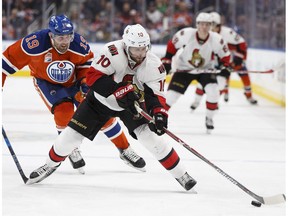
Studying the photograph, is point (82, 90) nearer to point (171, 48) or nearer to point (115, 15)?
point (171, 48)

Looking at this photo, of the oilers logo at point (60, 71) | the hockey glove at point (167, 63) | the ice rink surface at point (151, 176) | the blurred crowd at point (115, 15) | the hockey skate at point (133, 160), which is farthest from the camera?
the blurred crowd at point (115, 15)

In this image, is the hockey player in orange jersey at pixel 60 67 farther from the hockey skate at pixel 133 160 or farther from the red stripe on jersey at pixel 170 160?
the red stripe on jersey at pixel 170 160

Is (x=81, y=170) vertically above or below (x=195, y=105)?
above

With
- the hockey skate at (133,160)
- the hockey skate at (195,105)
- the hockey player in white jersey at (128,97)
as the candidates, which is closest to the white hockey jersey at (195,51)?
the hockey skate at (195,105)

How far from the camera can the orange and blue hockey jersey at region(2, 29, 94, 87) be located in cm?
425

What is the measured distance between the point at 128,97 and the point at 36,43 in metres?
0.85

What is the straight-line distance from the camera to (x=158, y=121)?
364cm

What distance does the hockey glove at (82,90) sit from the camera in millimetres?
4273

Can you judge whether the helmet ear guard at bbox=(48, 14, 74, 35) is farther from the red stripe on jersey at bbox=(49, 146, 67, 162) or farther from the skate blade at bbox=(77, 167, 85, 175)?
the skate blade at bbox=(77, 167, 85, 175)

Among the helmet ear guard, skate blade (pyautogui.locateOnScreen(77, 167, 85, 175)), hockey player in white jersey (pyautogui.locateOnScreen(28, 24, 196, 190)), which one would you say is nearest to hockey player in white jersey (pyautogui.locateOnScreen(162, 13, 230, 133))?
skate blade (pyautogui.locateOnScreen(77, 167, 85, 175))

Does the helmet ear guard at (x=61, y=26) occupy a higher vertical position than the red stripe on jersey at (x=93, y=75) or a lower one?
higher

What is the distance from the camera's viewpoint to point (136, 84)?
12.7 ft

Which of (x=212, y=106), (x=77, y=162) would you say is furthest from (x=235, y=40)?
(x=77, y=162)

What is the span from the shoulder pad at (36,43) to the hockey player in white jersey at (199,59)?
7.08 feet
